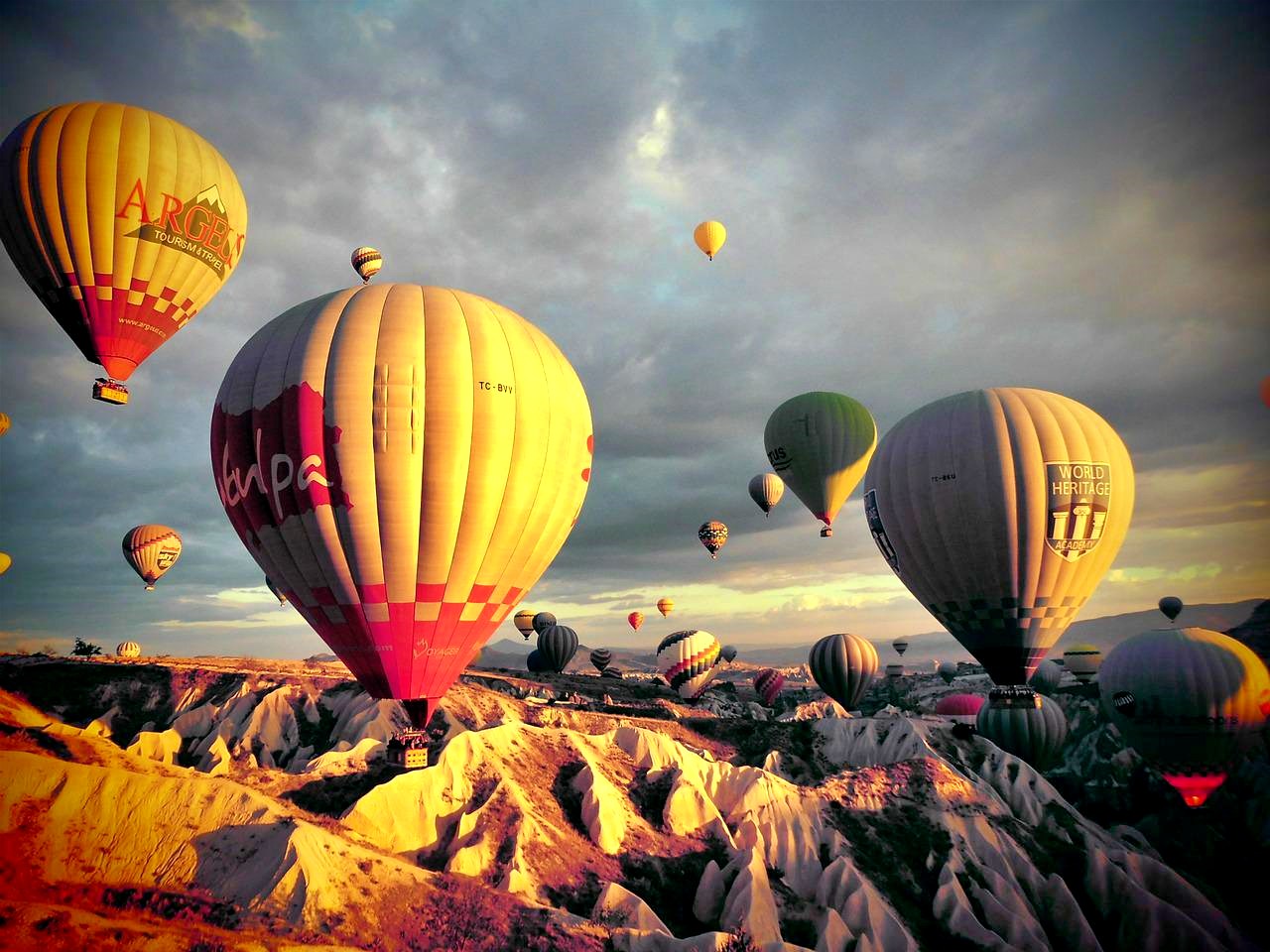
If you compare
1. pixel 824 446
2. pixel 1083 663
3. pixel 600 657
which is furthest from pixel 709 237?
pixel 1083 663

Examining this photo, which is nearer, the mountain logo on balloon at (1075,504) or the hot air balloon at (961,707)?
the mountain logo on balloon at (1075,504)

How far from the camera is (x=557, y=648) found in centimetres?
9844

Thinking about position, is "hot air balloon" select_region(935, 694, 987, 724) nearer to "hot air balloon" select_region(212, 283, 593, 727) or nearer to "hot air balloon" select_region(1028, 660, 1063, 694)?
"hot air balloon" select_region(1028, 660, 1063, 694)

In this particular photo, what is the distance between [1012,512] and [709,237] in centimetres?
2875

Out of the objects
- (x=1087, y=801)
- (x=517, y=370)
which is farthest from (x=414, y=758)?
(x=1087, y=801)

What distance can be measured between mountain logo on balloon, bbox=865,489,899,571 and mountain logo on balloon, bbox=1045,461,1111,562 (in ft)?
26.8

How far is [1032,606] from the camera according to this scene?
3712cm

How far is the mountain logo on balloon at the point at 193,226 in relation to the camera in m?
32.6

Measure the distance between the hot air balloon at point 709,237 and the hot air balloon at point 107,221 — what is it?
103 ft

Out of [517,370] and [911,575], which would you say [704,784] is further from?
[517,370]

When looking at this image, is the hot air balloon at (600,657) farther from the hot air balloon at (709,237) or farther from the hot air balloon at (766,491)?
the hot air balloon at (709,237)

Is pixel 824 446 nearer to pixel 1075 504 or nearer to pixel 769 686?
pixel 1075 504

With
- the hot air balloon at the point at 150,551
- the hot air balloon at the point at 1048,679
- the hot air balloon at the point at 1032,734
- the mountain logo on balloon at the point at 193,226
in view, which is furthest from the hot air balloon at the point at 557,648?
the mountain logo on balloon at the point at 193,226

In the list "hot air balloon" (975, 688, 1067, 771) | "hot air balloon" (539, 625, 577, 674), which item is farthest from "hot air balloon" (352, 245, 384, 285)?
"hot air balloon" (539, 625, 577, 674)
